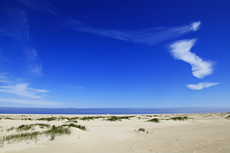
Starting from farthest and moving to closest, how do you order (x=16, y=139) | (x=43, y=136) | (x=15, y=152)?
(x=43, y=136)
(x=16, y=139)
(x=15, y=152)

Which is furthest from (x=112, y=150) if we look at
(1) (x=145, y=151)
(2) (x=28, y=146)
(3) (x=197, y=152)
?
(2) (x=28, y=146)

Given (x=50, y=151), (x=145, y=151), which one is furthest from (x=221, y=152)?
(x=50, y=151)

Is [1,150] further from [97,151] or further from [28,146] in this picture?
[97,151]

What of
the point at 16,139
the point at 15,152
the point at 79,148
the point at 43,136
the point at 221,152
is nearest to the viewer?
the point at 221,152

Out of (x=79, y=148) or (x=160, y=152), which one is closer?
(x=160, y=152)

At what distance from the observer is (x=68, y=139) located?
8.29m

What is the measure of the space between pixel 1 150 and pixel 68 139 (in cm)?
305

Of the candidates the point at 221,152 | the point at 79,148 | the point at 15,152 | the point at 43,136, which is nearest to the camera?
the point at 221,152

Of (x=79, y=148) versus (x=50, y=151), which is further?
(x=79, y=148)

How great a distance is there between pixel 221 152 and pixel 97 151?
4996mm

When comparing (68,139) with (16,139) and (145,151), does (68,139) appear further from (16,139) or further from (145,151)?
(145,151)

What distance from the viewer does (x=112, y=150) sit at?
6.70 meters

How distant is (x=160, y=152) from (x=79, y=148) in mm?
3711

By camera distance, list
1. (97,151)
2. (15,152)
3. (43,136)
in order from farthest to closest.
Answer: (43,136), (97,151), (15,152)
